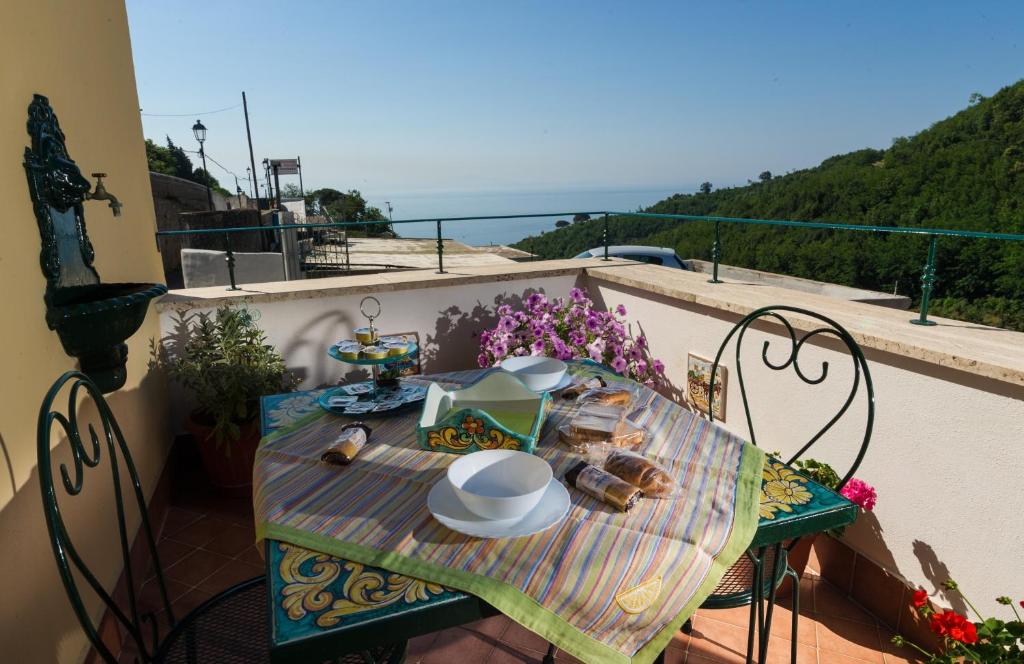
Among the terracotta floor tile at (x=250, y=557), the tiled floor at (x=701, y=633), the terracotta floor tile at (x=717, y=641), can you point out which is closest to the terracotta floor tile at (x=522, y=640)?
the tiled floor at (x=701, y=633)

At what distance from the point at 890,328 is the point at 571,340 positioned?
60.1 inches

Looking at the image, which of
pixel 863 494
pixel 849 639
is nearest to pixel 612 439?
pixel 863 494

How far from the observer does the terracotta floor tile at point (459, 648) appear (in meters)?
1.82

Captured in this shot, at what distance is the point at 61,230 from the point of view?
1.75 metres

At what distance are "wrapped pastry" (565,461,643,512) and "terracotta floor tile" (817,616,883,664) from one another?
1325 mm

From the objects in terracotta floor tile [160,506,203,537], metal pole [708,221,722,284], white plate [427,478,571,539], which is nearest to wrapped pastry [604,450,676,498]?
white plate [427,478,571,539]

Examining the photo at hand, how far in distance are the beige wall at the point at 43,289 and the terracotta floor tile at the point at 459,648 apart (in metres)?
1.05

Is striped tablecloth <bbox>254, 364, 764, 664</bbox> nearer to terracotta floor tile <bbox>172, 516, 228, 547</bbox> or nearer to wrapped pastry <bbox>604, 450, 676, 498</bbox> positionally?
wrapped pastry <bbox>604, 450, 676, 498</bbox>

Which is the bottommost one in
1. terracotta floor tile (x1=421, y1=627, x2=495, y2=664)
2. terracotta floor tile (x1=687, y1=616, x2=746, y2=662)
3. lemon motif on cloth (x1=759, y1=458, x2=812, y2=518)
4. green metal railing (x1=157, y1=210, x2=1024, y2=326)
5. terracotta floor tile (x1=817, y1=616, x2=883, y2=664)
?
terracotta floor tile (x1=817, y1=616, x2=883, y2=664)

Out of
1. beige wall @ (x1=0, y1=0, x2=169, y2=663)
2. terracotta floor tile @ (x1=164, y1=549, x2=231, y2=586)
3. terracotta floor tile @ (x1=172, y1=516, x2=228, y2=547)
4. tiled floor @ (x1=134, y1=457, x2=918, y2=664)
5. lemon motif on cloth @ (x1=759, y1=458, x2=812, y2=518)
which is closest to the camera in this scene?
lemon motif on cloth @ (x1=759, y1=458, x2=812, y2=518)

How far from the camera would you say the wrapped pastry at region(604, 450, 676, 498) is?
1.11 metres

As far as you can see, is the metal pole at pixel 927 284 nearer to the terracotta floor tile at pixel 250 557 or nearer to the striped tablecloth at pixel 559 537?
the striped tablecloth at pixel 559 537

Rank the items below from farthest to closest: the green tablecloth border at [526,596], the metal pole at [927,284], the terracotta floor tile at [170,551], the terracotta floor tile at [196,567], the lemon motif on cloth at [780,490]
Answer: the terracotta floor tile at [170,551] < the terracotta floor tile at [196,567] < the metal pole at [927,284] < the lemon motif on cloth at [780,490] < the green tablecloth border at [526,596]

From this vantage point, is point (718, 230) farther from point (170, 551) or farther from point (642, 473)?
point (170, 551)
